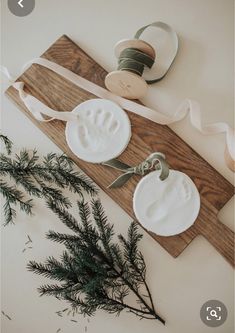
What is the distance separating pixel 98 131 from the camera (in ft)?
4.34

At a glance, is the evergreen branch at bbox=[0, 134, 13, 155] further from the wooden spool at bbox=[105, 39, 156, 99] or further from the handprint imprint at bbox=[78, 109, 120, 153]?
the wooden spool at bbox=[105, 39, 156, 99]

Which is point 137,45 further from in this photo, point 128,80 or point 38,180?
point 38,180

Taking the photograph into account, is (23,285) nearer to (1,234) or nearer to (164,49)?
(1,234)

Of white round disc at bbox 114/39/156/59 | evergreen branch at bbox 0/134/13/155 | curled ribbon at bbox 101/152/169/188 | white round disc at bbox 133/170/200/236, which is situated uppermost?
evergreen branch at bbox 0/134/13/155

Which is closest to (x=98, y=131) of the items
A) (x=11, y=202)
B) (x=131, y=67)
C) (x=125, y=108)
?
(x=125, y=108)

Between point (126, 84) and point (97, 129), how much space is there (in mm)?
182

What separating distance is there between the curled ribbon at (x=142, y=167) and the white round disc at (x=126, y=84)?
0.70 ft

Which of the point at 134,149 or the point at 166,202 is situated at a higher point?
the point at 134,149

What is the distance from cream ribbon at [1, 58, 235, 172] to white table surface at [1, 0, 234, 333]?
0.04m

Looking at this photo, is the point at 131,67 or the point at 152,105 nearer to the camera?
the point at 131,67

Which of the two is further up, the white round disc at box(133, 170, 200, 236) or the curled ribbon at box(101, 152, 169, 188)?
the curled ribbon at box(101, 152, 169, 188)

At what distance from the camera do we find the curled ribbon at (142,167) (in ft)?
4.00

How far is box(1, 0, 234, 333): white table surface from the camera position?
1262 millimetres

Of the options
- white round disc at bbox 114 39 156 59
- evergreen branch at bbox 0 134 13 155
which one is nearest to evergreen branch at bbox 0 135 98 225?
evergreen branch at bbox 0 134 13 155
